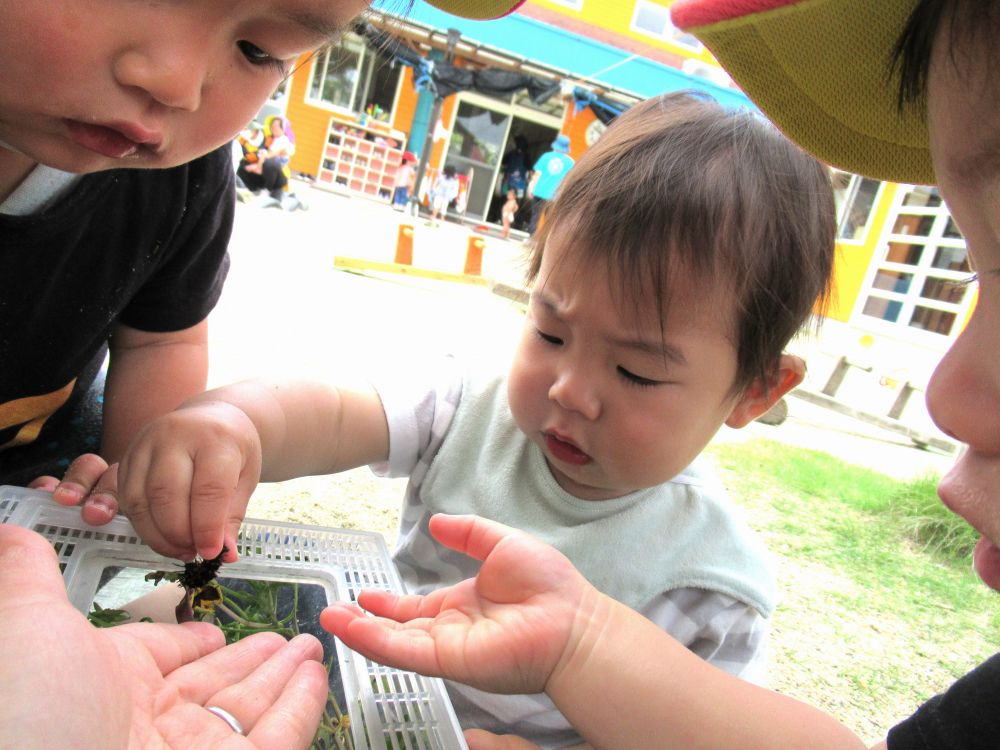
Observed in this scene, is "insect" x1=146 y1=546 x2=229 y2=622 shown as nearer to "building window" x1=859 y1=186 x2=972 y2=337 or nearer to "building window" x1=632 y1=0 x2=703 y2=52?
"building window" x1=859 y1=186 x2=972 y2=337

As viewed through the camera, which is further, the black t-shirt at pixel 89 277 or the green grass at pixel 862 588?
the green grass at pixel 862 588

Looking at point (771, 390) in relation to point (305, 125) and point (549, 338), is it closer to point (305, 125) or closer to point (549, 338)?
point (549, 338)

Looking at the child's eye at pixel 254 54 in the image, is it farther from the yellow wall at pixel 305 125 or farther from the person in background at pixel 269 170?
the yellow wall at pixel 305 125

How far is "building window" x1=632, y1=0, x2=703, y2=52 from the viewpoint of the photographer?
40.5 ft

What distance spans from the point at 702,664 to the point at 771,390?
0.46 m

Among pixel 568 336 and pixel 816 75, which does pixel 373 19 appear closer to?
pixel 568 336

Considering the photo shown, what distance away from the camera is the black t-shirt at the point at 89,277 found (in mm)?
1115

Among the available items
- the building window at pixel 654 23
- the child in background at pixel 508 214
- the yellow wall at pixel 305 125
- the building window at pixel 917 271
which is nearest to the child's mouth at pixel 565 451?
the building window at pixel 917 271

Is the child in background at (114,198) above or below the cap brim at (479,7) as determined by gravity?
below

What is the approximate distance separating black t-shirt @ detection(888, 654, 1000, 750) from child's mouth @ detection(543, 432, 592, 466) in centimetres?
49

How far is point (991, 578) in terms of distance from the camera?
2.12 ft

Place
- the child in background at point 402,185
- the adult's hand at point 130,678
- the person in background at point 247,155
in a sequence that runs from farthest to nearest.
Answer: the child in background at point 402,185, the person in background at point 247,155, the adult's hand at point 130,678

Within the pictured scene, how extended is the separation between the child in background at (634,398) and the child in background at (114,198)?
9.8 inches

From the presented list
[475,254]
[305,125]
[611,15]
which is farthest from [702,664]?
[611,15]
